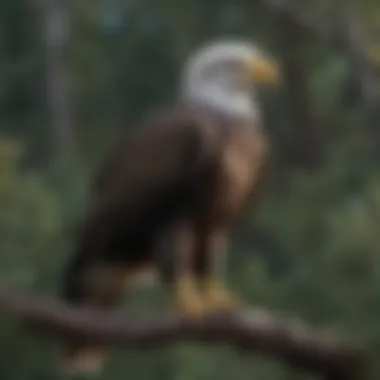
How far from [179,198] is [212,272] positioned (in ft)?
0.68

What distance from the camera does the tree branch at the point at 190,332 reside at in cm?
257

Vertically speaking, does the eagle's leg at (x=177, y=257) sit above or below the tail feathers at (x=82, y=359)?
above

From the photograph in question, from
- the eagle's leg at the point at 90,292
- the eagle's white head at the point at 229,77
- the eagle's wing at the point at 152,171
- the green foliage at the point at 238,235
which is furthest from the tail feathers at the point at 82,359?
the eagle's white head at the point at 229,77

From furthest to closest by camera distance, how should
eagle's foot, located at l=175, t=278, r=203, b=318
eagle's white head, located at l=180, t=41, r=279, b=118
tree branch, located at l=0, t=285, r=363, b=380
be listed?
1. eagle's white head, located at l=180, t=41, r=279, b=118
2. eagle's foot, located at l=175, t=278, r=203, b=318
3. tree branch, located at l=0, t=285, r=363, b=380

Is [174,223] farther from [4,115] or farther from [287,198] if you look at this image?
[4,115]

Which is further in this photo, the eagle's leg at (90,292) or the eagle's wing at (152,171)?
the eagle's leg at (90,292)

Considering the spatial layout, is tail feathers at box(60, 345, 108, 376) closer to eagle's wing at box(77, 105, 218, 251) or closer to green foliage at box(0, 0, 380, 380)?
green foliage at box(0, 0, 380, 380)

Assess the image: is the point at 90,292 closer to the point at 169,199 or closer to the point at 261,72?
the point at 169,199

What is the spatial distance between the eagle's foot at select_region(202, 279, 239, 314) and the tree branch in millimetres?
295

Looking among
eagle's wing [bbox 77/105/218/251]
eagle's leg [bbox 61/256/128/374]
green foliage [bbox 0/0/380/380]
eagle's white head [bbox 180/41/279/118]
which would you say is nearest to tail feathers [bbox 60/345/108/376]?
eagle's leg [bbox 61/256/128/374]

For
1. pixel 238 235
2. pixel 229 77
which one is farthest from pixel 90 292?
pixel 238 235

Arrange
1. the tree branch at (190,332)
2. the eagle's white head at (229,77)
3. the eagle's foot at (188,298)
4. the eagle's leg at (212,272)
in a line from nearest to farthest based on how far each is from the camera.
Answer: the tree branch at (190,332)
the eagle's foot at (188,298)
the eagle's leg at (212,272)
the eagle's white head at (229,77)

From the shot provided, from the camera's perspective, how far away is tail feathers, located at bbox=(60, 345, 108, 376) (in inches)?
127

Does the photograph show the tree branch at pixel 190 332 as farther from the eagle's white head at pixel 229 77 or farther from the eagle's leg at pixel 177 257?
the eagle's white head at pixel 229 77
